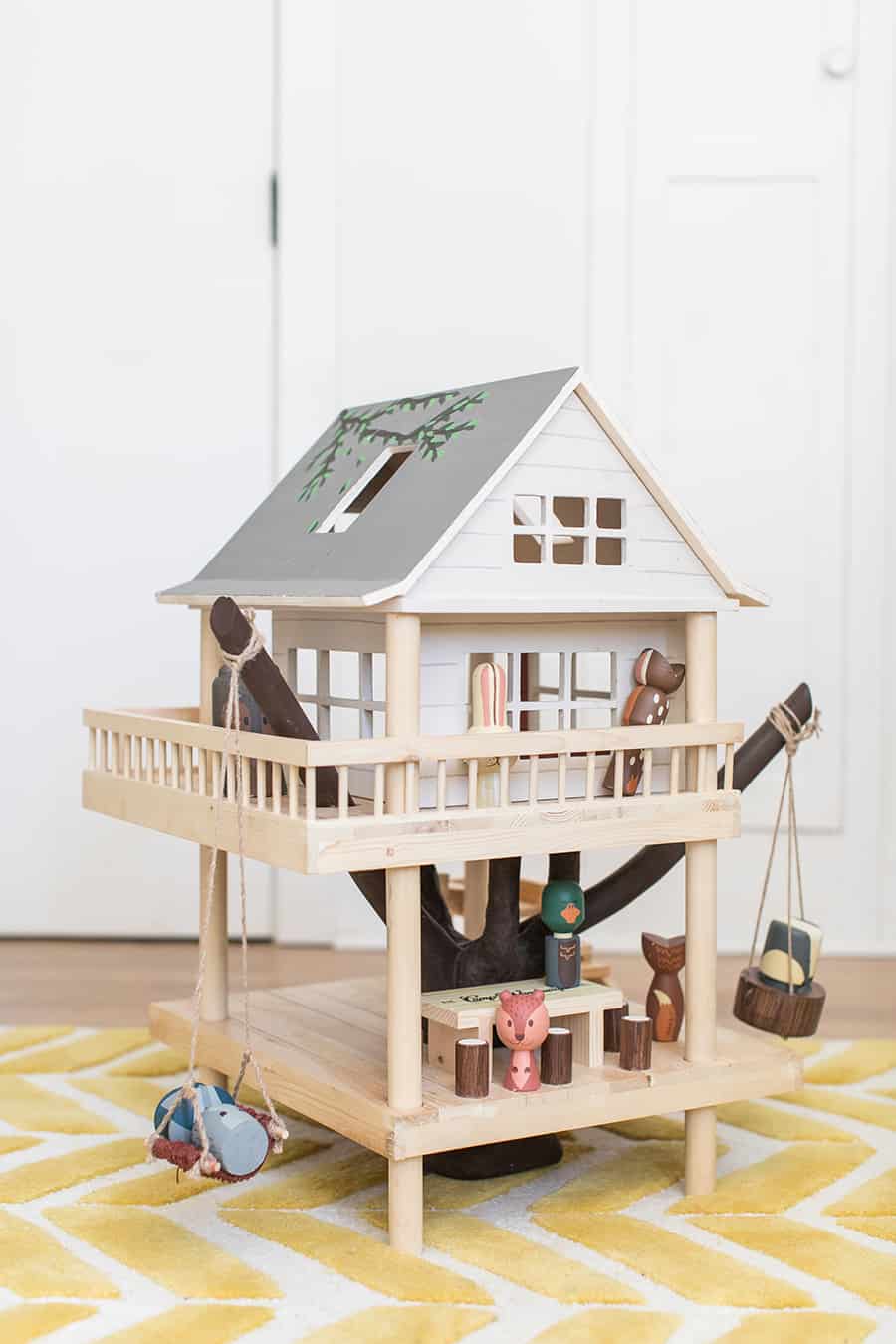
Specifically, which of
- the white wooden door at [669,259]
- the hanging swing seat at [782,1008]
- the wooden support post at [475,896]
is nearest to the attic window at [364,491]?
the wooden support post at [475,896]

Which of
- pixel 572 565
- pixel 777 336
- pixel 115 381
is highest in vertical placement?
pixel 777 336

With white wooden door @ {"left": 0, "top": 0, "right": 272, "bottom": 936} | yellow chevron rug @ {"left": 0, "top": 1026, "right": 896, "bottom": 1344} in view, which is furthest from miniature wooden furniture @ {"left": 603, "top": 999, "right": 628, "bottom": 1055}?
white wooden door @ {"left": 0, "top": 0, "right": 272, "bottom": 936}

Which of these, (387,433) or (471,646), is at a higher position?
(387,433)

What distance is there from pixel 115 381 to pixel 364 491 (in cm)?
142

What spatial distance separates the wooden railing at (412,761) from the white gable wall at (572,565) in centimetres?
15

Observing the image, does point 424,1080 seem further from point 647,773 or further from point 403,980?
point 647,773

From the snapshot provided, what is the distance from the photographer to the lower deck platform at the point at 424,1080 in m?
1.62

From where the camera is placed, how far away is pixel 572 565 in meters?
1.74

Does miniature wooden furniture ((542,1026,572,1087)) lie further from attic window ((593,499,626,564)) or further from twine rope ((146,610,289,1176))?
attic window ((593,499,626,564))

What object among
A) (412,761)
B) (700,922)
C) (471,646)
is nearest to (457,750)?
(412,761)

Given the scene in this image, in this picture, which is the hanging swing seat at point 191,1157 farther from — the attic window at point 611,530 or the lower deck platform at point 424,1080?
the attic window at point 611,530

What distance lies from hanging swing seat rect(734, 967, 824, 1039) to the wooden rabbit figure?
36 cm

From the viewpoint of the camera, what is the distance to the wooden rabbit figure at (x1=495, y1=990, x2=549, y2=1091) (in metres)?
1.68

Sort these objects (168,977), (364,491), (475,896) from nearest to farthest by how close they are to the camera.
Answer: (364,491) → (475,896) → (168,977)
